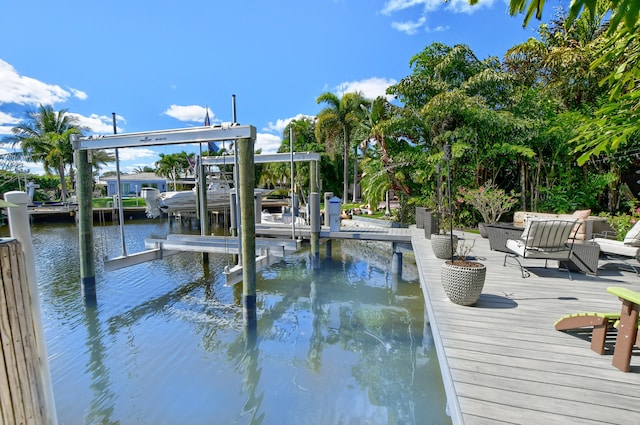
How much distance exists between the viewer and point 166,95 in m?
14.2

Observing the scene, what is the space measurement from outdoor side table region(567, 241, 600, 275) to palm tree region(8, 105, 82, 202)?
3528 centimetres

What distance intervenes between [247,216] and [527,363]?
4.81 m

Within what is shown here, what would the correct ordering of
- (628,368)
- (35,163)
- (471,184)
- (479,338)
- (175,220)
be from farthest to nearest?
(35,163) < (175,220) < (471,184) < (479,338) < (628,368)

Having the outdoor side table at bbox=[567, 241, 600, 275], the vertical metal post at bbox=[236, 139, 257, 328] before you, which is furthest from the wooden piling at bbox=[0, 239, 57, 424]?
the outdoor side table at bbox=[567, 241, 600, 275]

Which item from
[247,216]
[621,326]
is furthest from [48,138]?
[621,326]

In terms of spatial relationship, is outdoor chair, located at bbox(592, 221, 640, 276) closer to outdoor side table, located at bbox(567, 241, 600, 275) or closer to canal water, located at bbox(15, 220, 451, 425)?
outdoor side table, located at bbox(567, 241, 600, 275)

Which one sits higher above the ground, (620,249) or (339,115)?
(339,115)

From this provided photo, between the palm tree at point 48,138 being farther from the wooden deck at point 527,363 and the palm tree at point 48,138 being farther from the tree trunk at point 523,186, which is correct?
the wooden deck at point 527,363

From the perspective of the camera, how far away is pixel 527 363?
2.84m

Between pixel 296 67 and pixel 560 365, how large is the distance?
45.6 feet

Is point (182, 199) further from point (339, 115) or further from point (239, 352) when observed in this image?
point (239, 352)

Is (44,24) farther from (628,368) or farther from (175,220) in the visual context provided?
(175,220)

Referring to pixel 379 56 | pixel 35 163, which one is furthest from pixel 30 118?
pixel 379 56

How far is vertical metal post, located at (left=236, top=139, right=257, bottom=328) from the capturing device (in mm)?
5934
